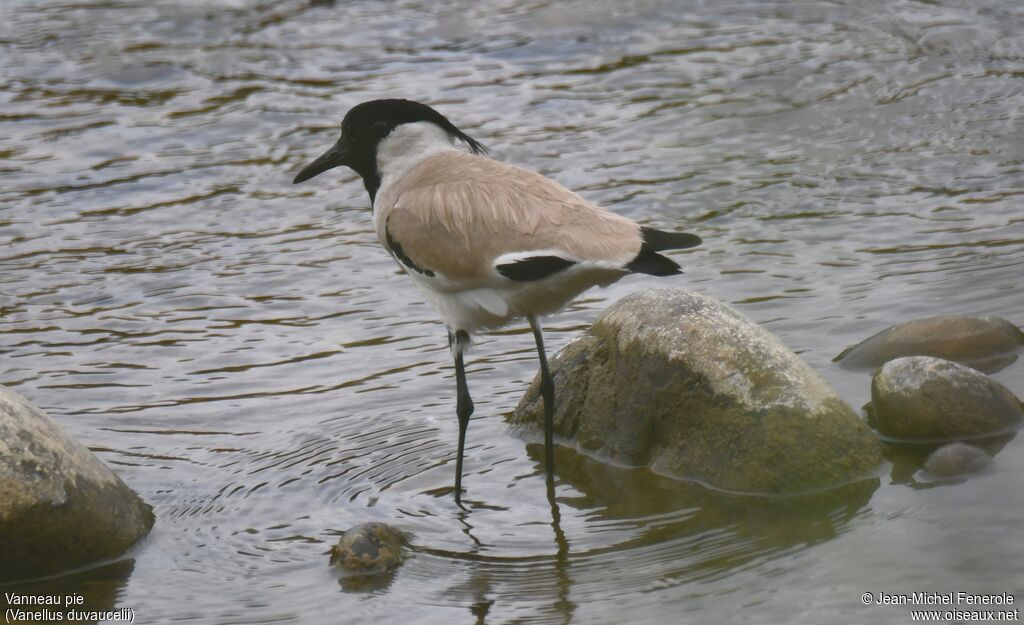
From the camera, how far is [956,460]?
5.15 meters

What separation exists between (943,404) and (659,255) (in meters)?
1.38

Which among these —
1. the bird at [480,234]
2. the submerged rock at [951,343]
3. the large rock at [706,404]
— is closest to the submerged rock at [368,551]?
the bird at [480,234]

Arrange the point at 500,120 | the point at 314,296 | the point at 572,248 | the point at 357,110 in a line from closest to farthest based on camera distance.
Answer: the point at 572,248 < the point at 357,110 < the point at 314,296 < the point at 500,120

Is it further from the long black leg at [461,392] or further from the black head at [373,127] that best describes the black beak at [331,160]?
the long black leg at [461,392]

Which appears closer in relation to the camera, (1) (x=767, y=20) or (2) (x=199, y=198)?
(2) (x=199, y=198)

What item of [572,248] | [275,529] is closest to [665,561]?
[572,248]

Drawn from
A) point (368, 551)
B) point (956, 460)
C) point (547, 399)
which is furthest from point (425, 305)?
point (956, 460)

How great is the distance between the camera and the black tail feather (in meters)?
5.04

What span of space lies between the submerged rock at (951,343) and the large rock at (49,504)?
11.1 feet

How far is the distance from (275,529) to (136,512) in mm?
564

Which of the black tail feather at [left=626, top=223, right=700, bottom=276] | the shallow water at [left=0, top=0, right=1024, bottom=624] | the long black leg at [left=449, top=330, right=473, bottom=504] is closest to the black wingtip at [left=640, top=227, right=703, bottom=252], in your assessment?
the black tail feather at [left=626, top=223, right=700, bottom=276]

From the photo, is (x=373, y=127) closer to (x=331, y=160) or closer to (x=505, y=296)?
(x=331, y=160)

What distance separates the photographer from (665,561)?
15.8 feet

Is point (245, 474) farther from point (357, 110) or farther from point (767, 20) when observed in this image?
point (767, 20)
